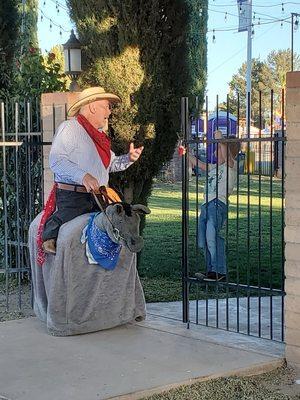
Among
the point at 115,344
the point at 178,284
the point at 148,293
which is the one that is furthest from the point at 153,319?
the point at 178,284

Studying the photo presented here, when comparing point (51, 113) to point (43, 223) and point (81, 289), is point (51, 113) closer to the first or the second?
point (43, 223)

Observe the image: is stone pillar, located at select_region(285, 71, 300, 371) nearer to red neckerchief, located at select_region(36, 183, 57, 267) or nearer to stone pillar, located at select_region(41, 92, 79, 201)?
red neckerchief, located at select_region(36, 183, 57, 267)

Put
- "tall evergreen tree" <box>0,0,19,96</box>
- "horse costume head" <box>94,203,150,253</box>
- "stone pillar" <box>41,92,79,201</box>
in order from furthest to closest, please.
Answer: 1. "tall evergreen tree" <box>0,0,19,96</box>
2. "stone pillar" <box>41,92,79,201</box>
3. "horse costume head" <box>94,203,150,253</box>

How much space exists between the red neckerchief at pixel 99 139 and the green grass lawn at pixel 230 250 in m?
1.17

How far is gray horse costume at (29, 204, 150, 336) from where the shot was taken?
17.1 ft

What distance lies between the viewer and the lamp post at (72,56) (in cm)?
708

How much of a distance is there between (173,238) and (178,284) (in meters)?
3.84

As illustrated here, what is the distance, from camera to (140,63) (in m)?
7.16

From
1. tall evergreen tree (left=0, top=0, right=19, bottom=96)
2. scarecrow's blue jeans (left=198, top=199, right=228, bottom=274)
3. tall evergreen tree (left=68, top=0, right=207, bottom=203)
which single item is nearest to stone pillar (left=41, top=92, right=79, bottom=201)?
tall evergreen tree (left=68, top=0, right=207, bottom=203)

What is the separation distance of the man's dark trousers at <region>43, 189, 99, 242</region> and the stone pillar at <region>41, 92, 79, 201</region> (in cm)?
102

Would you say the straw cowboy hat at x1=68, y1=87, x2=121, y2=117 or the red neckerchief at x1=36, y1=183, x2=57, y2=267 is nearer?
the straw cowboy hat at x1=68, y1=87, x2=121, y2=117

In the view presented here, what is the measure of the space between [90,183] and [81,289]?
0.90m

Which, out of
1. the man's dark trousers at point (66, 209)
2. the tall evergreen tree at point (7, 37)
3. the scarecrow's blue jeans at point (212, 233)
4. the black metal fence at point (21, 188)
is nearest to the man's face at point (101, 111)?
the man's dark trousers at point (66, 209)

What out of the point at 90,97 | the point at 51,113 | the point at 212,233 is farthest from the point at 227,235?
the point at 51,113
